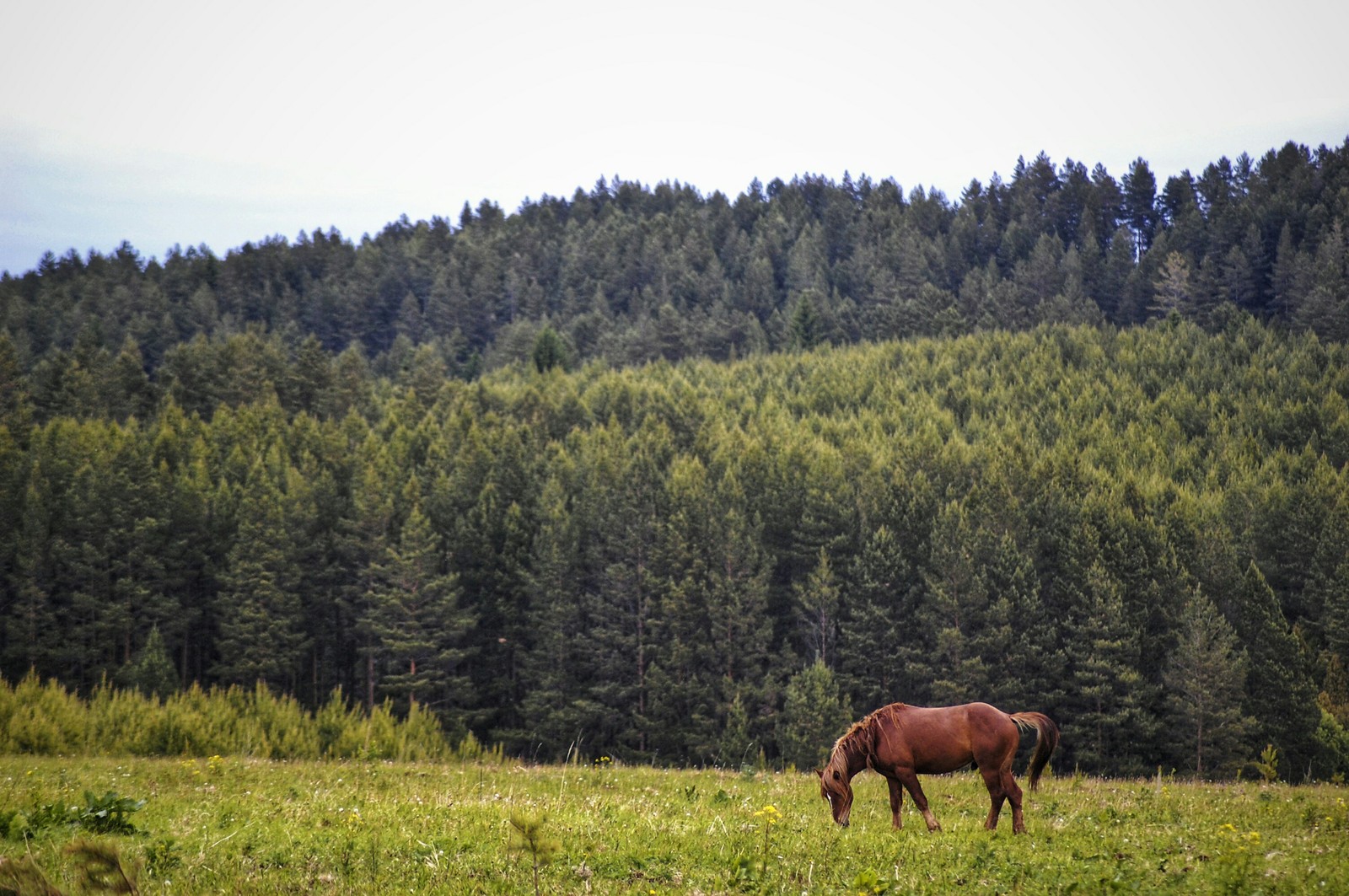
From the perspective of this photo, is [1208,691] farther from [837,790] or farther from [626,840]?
[626,840]

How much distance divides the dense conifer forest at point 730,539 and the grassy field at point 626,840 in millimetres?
23807

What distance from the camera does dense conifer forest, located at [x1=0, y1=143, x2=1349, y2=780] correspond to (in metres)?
48.3

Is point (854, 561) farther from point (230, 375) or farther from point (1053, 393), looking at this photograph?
point (230, 375)

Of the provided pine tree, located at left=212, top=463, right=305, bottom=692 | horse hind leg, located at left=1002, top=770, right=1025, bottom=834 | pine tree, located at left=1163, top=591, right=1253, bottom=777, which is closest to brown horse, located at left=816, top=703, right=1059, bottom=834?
horse hind leg, located at left=1002, top=770, right=1025, bottom=834

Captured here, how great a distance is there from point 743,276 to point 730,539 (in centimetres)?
9942

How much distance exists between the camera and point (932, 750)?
1278cm

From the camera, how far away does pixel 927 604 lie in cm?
5206

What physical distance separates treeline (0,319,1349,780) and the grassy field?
106ft

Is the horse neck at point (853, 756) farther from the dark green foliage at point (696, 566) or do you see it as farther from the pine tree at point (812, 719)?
the pine tree at point (812, 719)

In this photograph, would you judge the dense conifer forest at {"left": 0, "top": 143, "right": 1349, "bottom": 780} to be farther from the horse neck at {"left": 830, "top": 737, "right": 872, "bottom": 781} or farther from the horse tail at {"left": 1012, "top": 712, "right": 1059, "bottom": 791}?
the horse neck at {"left": 830, "top": 737, "right": 872, "bottom": 781}

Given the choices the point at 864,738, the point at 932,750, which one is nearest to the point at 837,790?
the point at 864,738

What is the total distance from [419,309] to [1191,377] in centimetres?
11255

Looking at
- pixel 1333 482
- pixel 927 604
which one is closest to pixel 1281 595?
pixel 1333 482

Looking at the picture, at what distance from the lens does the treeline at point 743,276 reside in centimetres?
11338
